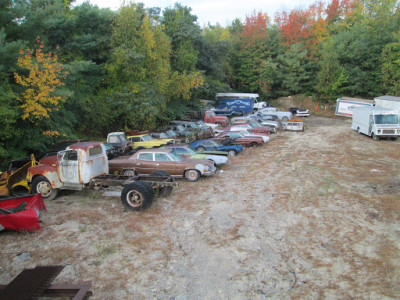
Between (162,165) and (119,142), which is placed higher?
(119,142)

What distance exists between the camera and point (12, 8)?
14.7 metres

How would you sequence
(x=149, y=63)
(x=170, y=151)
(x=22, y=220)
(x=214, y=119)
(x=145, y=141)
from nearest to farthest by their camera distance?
(x=22, y=220), (x=170, y=151), (x=145, y=141), (x=149, y=63), (x=214, y=119)

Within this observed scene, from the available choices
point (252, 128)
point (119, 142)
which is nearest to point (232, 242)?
point (119, 142)

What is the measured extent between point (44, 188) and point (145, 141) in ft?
27.5

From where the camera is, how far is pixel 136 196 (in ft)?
30.1

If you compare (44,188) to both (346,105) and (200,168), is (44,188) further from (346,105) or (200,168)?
(346,105)

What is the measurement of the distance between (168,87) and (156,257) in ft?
69.7

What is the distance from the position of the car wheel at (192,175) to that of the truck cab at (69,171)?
3511 mm

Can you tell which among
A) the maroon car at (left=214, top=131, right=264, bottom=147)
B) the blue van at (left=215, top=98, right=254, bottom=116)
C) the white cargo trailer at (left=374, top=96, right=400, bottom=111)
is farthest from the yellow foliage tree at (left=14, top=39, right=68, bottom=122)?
the white cargo trailer at (left=374, top=96, right=400, bottom=111)

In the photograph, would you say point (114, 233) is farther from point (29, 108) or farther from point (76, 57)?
point (76, 57)

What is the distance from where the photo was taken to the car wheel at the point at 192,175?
12328 mm

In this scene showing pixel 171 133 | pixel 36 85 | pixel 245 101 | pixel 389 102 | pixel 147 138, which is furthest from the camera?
pixel 245 101

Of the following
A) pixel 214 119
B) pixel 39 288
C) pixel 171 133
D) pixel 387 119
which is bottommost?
pixel 39 288

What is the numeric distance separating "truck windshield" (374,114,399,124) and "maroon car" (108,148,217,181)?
1607cm
